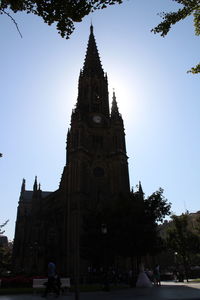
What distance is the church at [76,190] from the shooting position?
42.5 m

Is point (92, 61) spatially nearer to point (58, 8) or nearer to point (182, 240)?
point (182, 240)

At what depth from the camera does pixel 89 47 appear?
2847 inches

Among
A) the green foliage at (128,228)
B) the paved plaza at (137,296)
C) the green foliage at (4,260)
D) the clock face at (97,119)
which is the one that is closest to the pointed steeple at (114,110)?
the clock face at (97,119)

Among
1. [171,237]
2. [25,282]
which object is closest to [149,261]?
[171,237]

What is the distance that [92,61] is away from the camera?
67562 millimetres

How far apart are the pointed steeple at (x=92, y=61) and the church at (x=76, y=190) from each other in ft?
29.3

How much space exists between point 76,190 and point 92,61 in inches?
1504

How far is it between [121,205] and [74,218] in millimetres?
13846

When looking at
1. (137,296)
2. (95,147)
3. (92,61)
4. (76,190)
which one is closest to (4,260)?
(76,190)

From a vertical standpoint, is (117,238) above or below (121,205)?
below

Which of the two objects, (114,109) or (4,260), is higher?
(114,109)

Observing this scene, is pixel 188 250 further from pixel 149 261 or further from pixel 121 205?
pixel 121 205

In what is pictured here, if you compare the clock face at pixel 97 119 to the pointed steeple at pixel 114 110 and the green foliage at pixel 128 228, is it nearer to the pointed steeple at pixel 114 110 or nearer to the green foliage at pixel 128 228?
the pointed steeple at pixel 114 110

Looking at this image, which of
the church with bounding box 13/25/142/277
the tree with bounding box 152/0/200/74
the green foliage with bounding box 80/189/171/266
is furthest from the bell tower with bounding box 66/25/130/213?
the tree with bounding box 152/0/200/74
